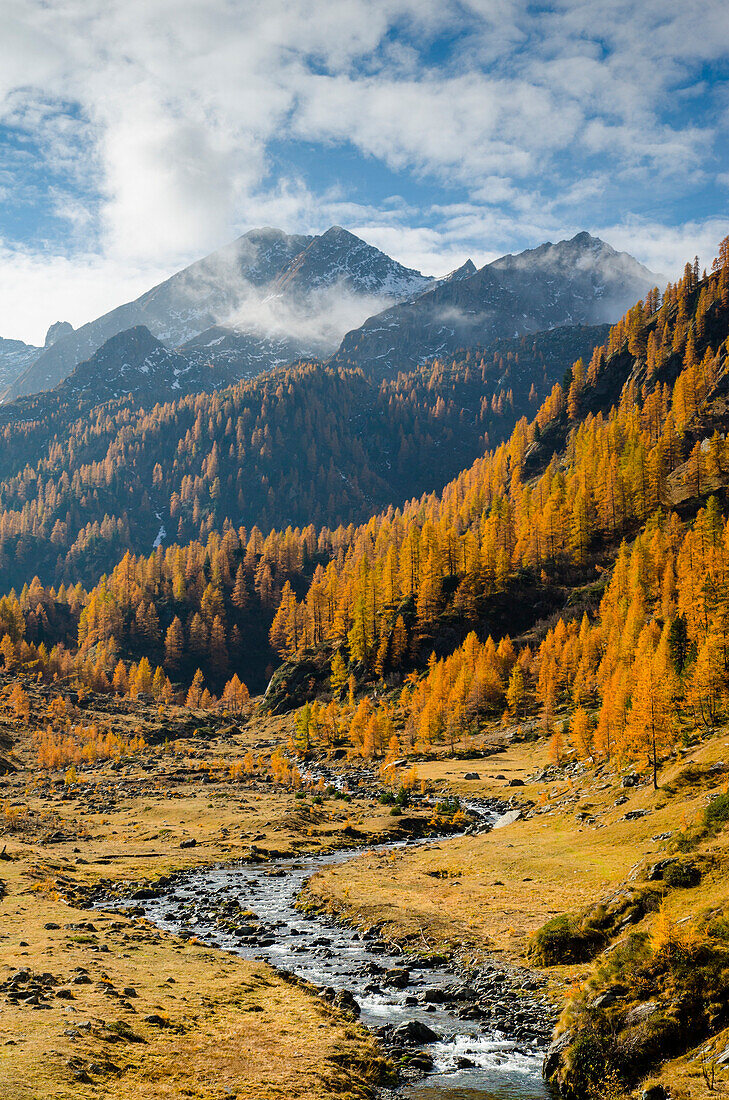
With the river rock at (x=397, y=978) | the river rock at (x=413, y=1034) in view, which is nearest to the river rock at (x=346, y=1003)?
the river rock at (x=413, y=1034)

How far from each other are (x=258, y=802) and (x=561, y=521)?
110581 mm

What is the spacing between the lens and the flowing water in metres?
23.4

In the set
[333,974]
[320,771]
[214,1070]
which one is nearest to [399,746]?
[320,771]

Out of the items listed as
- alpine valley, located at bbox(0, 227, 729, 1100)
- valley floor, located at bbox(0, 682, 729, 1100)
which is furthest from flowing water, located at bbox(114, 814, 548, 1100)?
valley floor, located at bbox(0, 682, 729, 1100)

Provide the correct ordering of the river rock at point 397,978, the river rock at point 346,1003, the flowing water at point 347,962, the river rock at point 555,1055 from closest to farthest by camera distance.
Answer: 1. the river rock at point 555,1055
2. the flowing water at point 347,962
3. the river rock at point 346,1003
4. the river rock at point 397,978

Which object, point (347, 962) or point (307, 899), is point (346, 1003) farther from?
point (307, 899)

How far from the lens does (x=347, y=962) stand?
3634 cm

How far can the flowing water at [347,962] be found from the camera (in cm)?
2342

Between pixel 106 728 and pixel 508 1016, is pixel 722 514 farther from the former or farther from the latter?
pixel 106 728

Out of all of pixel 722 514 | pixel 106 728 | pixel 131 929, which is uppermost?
pixel 722 514

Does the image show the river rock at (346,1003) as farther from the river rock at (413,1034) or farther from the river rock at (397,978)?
the river rock at (397,978)

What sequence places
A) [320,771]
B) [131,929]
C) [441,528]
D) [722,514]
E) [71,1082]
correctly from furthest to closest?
1. [441,528]
2. [722,514]
3. [320,771]
4. [131,929]
5. [71,1082]

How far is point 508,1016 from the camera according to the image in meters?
27.9

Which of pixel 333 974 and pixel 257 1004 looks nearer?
pixel 257 1004
